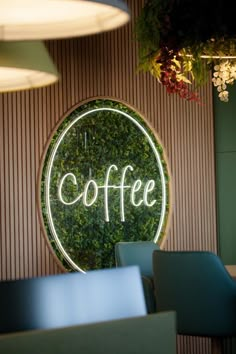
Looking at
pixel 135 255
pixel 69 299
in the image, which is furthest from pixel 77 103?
pixel 69 299

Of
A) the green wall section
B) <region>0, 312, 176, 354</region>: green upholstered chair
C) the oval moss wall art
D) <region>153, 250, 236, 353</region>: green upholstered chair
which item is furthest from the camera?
the green wall section

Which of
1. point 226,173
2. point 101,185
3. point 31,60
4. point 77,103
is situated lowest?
point 101,185

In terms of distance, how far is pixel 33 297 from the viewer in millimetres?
2666

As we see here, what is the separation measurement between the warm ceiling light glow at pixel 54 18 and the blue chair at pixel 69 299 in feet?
2.53

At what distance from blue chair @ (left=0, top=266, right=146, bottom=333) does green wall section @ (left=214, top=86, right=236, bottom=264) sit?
561 centimetres

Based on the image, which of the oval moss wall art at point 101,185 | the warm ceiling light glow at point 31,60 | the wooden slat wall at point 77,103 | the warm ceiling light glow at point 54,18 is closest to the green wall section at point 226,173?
the wooden slat wall at point 77,103

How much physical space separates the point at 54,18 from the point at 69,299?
96 centimetres

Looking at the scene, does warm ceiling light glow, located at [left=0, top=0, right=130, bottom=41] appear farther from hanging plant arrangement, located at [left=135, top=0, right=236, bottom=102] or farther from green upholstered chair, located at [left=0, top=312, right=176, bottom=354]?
hanging plant arrangement, located at [left=135, top=0, right=236, bottom=102]

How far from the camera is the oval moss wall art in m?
7.05

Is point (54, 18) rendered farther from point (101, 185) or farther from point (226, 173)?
point (226, 173)

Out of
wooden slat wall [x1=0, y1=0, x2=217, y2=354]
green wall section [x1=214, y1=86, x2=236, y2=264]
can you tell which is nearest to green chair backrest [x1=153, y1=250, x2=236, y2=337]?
wooden slat wall [x1=0, y1=0, x2=217, y2=354]

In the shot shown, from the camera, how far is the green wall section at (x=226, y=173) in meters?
8.48

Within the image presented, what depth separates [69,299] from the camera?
2.79 metres

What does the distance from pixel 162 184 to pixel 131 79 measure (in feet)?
3.41
